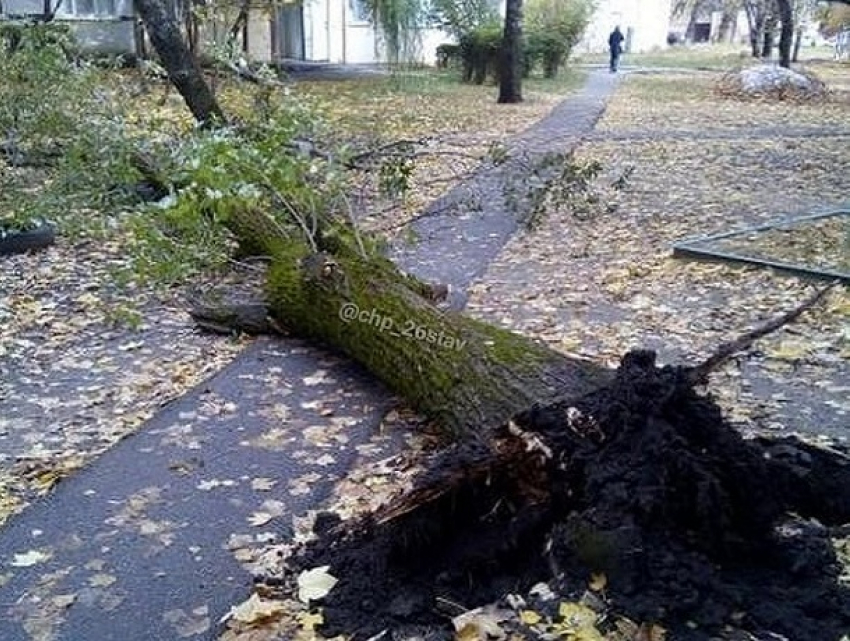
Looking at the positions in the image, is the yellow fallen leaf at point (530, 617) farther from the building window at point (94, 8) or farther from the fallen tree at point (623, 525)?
the building window at point (94, 8)

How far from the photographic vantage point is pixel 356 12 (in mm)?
29750

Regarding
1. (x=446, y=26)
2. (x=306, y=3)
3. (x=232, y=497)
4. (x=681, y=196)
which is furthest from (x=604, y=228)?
(x=306, y=3)

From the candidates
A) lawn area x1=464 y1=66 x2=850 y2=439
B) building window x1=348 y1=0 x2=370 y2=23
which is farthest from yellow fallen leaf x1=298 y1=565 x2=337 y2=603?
building window x1=348 y1=0 x2=370 y2=23

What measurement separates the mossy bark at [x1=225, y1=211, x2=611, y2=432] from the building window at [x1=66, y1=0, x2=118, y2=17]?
17965 millimetres

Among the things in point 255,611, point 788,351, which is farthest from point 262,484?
point 788,351

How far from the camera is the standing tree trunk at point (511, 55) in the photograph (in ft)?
66.9

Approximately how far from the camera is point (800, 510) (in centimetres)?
295

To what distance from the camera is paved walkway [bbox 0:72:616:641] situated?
3121 mm

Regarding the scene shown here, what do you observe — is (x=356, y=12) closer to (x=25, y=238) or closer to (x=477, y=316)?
(x=25, y=238)

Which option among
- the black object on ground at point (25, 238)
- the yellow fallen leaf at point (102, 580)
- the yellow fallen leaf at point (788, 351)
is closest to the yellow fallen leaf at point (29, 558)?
the yellow fallen leaf at point (102, 580)

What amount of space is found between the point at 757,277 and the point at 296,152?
10.3 ft

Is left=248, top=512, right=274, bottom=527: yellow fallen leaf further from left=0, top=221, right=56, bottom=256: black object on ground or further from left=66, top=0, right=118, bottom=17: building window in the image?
left=66, top=0, right=118, bottom=17: building window

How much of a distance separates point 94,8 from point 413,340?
20.0 meters

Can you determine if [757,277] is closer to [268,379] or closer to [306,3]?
[268,379]
